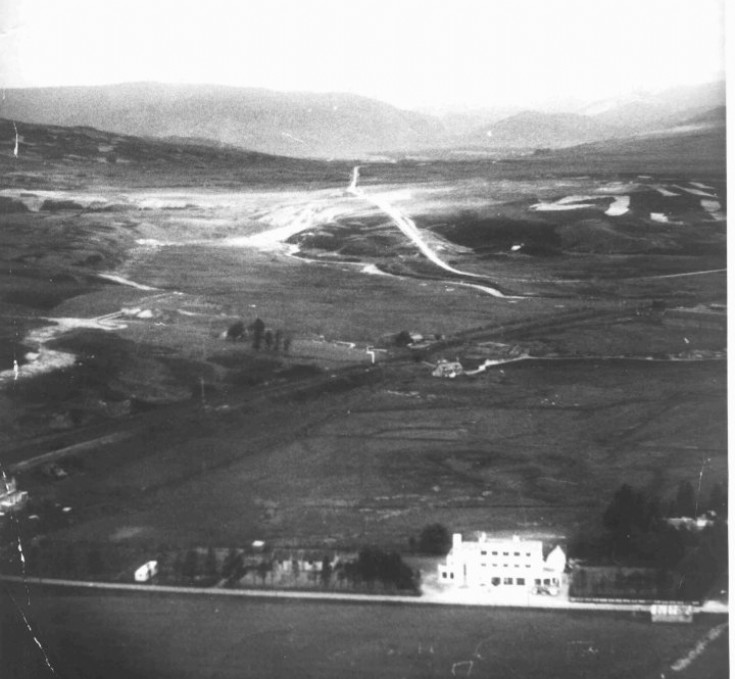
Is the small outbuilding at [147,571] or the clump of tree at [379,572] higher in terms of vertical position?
the clump of tree at [379,572]

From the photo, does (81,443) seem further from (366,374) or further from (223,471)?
(366,374)

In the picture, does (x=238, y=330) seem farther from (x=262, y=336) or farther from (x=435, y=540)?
(x=435, y=540)

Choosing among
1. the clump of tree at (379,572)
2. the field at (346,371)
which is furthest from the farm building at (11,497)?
the clump of tree at (379,572)

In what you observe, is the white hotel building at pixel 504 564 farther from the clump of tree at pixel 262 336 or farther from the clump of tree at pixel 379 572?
the clump of tree at pixel 262 336

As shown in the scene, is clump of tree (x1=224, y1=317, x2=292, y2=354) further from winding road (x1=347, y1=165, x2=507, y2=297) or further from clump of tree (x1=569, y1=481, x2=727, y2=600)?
clump of tree (x1=569, y1=481, x2=727, y2=600)

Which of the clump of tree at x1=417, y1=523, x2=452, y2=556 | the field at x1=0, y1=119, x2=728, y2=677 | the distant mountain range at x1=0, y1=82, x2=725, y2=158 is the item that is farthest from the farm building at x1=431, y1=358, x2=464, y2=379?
the distant mountain range at x1=0, y1=82, x2=725, y2=158

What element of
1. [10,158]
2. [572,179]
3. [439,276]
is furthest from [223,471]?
[572,179]
